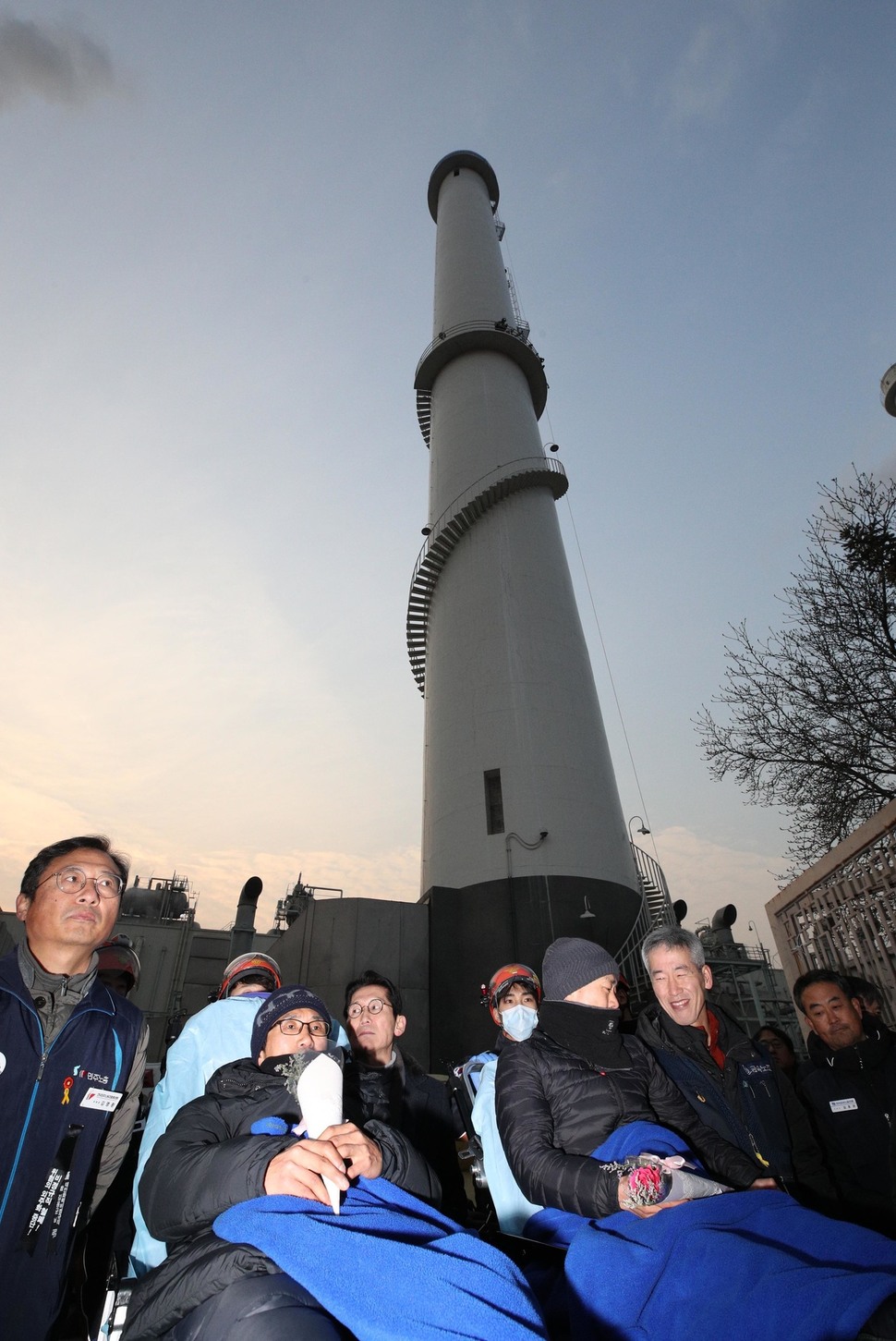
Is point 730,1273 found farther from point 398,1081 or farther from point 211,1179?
point 398,1081

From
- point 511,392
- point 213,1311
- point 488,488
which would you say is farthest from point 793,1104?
point 511,392

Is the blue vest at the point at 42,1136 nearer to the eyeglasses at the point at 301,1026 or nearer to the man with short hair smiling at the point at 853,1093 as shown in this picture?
the eyeglasses at the point at 301,1026

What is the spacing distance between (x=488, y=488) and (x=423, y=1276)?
18236 millimetres

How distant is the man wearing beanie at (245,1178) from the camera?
5.48ft

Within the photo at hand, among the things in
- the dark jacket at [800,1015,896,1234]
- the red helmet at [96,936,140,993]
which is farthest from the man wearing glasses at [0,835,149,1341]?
the dark jacket at [800,1015,896,1234]

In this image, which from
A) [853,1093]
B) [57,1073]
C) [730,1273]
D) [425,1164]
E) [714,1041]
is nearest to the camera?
[730,1273]

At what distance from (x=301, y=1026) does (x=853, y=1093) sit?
316 cm

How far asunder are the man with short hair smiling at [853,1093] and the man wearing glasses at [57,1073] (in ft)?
11.8

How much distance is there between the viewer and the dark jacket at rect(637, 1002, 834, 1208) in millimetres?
3389

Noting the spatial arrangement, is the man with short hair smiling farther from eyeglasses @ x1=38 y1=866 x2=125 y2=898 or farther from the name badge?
eyeglasses @ x1=38 y1=866 x2=125 y2=898

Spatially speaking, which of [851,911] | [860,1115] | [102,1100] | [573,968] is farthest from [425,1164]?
[851,911]

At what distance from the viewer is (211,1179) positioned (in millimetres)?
2033

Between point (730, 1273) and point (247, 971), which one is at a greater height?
point (247, 971)

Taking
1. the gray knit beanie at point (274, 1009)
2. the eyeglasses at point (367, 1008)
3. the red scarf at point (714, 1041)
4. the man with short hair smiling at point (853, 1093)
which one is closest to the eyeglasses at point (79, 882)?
the gray knit beanie at point (274, 1009)
